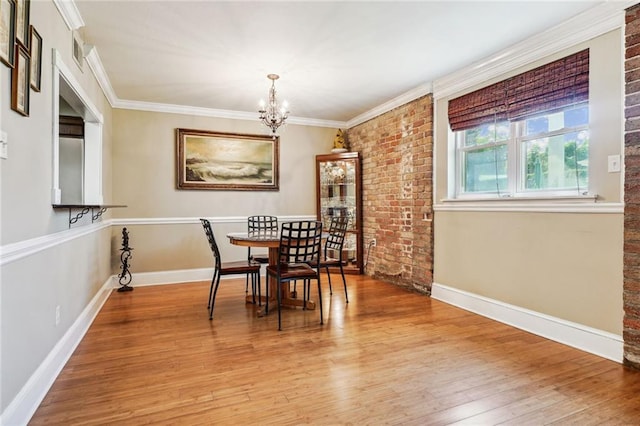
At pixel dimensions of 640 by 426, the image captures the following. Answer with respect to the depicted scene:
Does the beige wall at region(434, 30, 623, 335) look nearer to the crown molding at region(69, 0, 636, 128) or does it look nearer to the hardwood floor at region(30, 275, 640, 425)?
the crown molding at region(69, 0, 636, 128)

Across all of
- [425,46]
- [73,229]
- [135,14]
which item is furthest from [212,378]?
[425,46]

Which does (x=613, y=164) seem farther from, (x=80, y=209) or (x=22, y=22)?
(x=80, y=209)

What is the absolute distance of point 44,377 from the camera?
2.04 m

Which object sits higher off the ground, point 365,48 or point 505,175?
point 365,48

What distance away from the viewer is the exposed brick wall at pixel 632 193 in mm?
2354

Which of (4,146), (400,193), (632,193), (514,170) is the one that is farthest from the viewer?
(400,193)

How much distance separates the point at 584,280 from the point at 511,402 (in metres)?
1.32

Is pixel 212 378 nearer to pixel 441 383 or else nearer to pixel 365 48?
pixel 441 383

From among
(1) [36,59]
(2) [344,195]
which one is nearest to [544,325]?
(2) [344,195]

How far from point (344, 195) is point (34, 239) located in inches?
173

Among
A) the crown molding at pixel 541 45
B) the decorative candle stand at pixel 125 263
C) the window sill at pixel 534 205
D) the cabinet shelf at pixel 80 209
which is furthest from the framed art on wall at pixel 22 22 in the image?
the window sill at pixel 534 205

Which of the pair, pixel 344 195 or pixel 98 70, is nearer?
pixel 98 70

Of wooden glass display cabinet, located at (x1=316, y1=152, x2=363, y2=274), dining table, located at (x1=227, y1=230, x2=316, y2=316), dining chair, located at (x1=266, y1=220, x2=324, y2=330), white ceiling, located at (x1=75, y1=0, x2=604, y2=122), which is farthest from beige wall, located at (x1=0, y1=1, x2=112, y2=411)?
wooden glass display cabinet, located at (x1=316, y1=152, x2=363, y2=274)

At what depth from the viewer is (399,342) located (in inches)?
111
